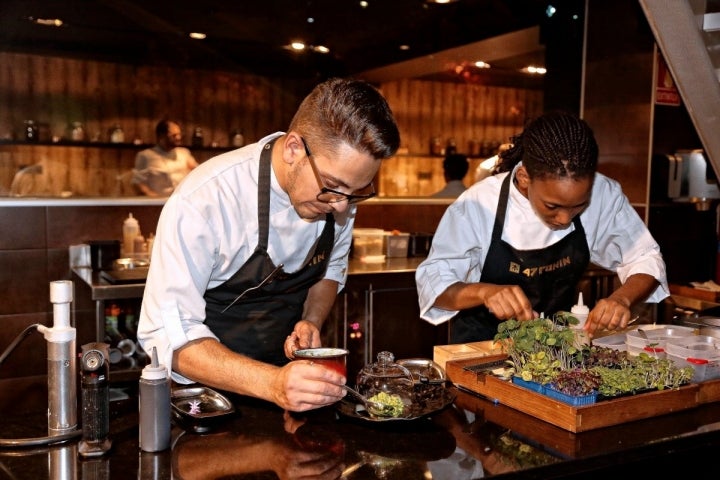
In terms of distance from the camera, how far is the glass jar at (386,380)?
168 cm

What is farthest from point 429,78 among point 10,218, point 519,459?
point 519,459

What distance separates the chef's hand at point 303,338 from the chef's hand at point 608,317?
846 mm

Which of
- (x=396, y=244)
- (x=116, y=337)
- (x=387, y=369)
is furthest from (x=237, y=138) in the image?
(x=387, y=369)

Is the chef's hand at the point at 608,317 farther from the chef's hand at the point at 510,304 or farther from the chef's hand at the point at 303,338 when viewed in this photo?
the chef's hand at the point at 303,338

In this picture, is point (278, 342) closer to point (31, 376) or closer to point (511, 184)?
point (511, 184)

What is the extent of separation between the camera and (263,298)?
2.18 m

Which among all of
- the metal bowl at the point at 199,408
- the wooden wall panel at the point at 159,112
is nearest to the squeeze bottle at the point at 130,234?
the metal bowl at the point at 199,408

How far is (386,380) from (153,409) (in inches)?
21.4

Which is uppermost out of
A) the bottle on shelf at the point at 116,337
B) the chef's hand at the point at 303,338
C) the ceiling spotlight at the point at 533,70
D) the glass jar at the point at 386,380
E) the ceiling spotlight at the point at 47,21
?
the ceiling spotlight at the point at 47,21

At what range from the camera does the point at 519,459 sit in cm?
145

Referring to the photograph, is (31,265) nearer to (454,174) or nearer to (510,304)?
(510,304)

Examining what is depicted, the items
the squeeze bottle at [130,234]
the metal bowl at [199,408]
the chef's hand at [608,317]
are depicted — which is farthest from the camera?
the squeeze bottle at [130,234]

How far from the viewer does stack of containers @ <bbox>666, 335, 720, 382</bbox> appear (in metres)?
1.88

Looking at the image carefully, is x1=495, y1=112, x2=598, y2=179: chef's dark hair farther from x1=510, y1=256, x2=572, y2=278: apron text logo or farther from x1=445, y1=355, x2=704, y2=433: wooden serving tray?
x1=445, y1=355, x2=704, y2=433: wooden serving tray
